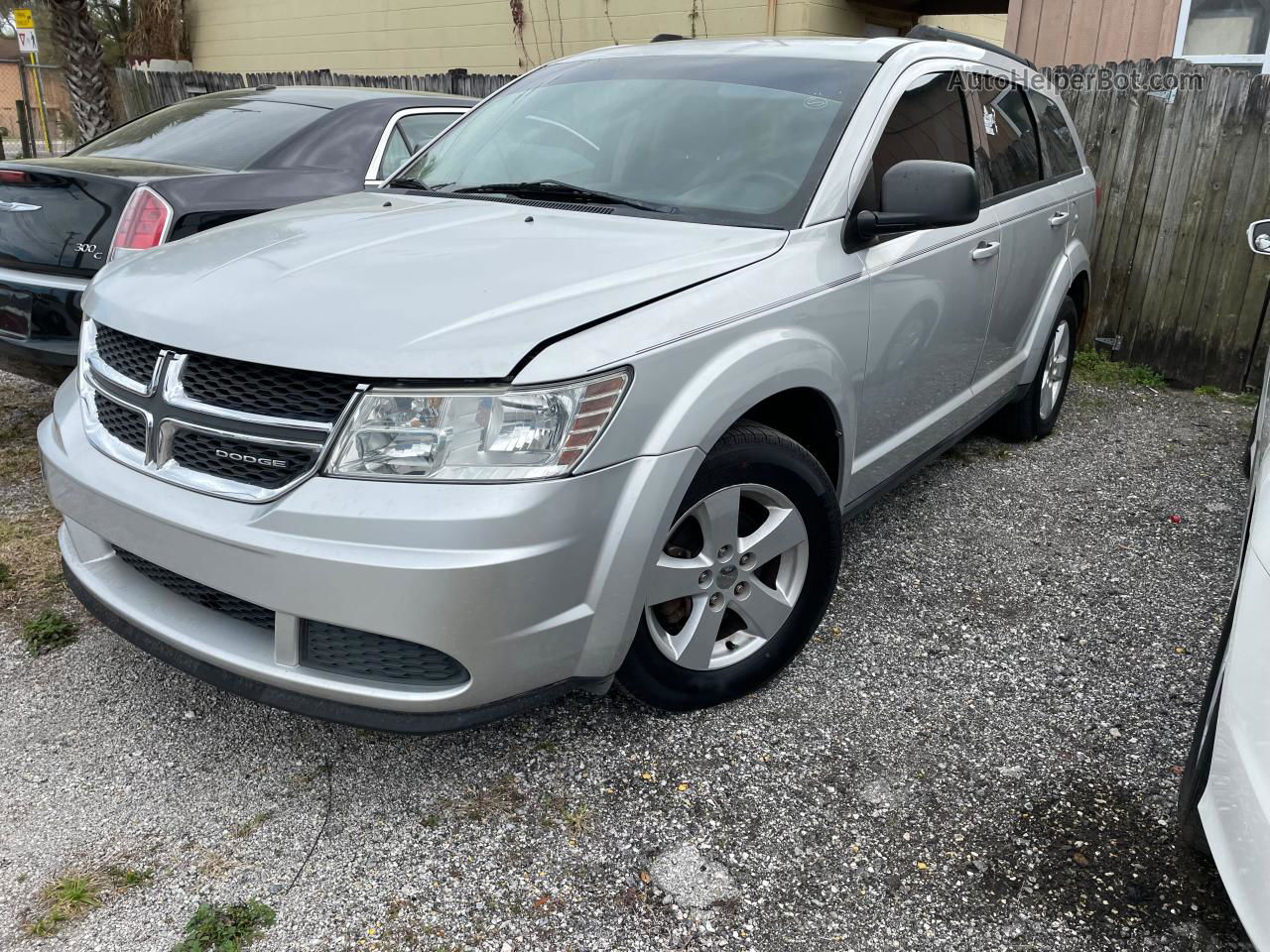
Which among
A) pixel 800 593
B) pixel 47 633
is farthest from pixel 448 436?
pixel 47 633

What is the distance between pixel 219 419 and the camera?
7.28 feet

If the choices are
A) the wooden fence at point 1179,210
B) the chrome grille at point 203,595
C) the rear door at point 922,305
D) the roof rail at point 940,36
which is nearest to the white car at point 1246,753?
the rear door at point 922,305

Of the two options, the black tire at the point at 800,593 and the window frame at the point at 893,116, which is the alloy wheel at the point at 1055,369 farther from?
the black tire at the point at 800,593

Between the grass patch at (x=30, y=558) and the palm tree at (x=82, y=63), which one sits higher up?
the palm tree at (x=82, y=63)

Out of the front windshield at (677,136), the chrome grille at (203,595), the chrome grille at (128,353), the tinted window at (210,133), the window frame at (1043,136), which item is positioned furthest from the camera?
the tinted window at (210,133)

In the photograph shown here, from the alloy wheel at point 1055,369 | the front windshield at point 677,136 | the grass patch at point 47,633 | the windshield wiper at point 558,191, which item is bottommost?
the grass patch at point 47,633

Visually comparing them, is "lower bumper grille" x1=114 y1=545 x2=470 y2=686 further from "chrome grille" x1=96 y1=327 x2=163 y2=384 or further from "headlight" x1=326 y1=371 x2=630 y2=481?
"chrome grille" x1=96 y1=327 x2=163 y2=384

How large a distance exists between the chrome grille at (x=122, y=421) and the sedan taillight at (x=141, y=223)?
5.41 feet

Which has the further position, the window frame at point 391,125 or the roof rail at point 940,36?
the window frame at point 391,125

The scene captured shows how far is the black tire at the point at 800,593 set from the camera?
253cm

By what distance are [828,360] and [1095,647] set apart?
1.37 m

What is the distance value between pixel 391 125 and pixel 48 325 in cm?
209

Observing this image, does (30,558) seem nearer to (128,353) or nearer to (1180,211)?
(128,353)

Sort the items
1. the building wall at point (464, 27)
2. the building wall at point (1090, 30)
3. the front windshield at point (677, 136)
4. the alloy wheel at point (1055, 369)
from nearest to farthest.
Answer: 1. the front windshield at point (677, 136)
2. the alloy wheel at point (1055, 369)
3. the building wall at point (1090, 30)
4. the building wall at point (464, 27)
